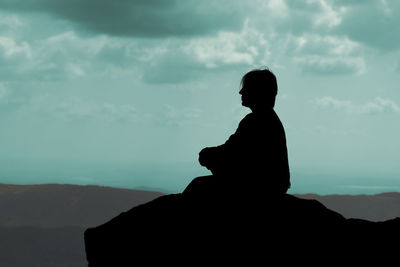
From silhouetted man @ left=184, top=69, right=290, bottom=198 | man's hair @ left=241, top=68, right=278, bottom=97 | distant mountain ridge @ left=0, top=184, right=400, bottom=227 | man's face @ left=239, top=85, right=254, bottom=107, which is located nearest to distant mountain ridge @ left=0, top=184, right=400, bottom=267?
distant mountain ridge @ left=0, top=184, right=400, bottom=227

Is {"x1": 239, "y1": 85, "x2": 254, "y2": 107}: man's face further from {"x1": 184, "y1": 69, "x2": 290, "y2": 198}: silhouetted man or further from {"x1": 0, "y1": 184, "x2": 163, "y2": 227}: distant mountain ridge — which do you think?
{"x1": 0, "y1": 184, "x2": 163, "y2": 227}: distant mountain ridge

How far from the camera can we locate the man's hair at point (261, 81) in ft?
25.0

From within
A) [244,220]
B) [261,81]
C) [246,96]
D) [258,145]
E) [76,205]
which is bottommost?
[76,205]

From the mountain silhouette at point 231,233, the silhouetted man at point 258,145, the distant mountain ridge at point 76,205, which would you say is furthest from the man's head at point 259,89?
the distant mountain ridge at point 76,205

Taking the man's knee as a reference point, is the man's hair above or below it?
above

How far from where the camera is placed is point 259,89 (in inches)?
301

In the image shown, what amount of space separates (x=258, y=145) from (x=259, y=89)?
728 mm

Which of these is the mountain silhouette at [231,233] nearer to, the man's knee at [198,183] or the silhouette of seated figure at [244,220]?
the silhouette of seated figure at [244,220]

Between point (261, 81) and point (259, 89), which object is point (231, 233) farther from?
point (261, 81)

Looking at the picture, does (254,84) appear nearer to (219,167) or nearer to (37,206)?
(219,167)

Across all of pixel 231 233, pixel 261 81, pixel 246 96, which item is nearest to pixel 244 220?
pixel 231 233

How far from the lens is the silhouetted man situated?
767 cm

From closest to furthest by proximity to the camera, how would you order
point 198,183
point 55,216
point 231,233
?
point 231,233
point 198,183
point 55,216

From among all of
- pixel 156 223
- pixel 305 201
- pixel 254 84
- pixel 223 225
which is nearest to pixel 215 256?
pixel 223 225
